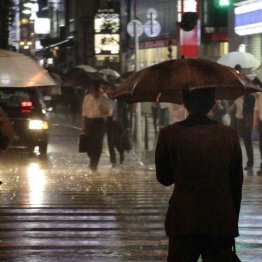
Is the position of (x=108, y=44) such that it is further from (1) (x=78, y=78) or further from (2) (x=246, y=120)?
(2) (x=246, y=120)

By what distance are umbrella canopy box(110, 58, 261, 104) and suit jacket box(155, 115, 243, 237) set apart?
0.49m

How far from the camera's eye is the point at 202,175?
457cm

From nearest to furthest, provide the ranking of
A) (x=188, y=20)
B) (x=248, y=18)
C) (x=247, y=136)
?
(x=247, y=136)
(x=188, y=20)
(x=248, y=18)

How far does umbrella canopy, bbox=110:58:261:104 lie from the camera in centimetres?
532

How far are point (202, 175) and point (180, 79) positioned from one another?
1.06m

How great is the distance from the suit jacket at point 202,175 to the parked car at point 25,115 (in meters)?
13.7

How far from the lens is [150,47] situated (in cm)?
4275

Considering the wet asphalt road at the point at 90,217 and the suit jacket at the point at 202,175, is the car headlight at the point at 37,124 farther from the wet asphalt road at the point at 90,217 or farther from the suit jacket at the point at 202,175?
the suit jacket at the point at 202,175

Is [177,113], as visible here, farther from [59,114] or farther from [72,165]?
[59,114]

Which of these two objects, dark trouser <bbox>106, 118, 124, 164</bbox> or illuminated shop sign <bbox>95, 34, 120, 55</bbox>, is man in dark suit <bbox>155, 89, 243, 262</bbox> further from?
illuminated shop sign <bbox>95, 34, 120, 55</bbox>

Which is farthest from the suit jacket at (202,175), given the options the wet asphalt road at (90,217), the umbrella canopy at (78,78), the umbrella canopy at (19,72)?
the umbrella canopy at (78,78)

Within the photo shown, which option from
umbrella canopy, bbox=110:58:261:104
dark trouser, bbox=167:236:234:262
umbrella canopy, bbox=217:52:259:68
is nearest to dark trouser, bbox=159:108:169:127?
umbrella canopy, bbox=217:52:259:68

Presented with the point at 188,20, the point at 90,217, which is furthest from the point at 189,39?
the point at 90,217

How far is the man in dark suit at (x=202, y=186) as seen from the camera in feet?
14.8
